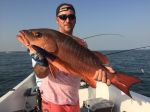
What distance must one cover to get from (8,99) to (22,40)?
3559mm

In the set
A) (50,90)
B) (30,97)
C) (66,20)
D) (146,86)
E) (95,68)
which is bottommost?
(146,86)

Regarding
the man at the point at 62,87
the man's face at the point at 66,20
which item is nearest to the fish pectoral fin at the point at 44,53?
the man at the point at 62,87

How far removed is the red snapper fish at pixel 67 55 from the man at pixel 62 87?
562mm

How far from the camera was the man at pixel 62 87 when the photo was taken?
13.1ft

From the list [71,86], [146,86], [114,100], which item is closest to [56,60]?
[71,86]

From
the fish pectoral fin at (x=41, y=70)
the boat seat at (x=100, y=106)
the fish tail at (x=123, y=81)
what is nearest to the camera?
the fish tail at (x=123, y=81)

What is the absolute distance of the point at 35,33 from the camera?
131 inches

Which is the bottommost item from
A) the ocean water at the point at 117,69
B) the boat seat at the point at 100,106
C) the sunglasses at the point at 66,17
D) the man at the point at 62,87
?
the ocean water at the point at 117,69

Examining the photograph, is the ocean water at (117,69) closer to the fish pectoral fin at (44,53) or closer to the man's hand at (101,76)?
the man's hand at (101,76)

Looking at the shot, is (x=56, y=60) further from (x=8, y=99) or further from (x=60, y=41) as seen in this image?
(x=8, y=99)

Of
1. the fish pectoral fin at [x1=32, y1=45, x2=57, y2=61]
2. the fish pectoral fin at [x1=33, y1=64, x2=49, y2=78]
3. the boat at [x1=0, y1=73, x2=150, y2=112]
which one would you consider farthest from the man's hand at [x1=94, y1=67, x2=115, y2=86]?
the boat at [x1=0, y1=73, x2=150, y2=112]

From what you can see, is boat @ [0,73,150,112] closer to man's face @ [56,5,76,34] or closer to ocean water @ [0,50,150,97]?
ocean water @ [0,50,150,97]

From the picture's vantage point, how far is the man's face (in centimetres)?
409

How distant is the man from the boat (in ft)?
7.79
